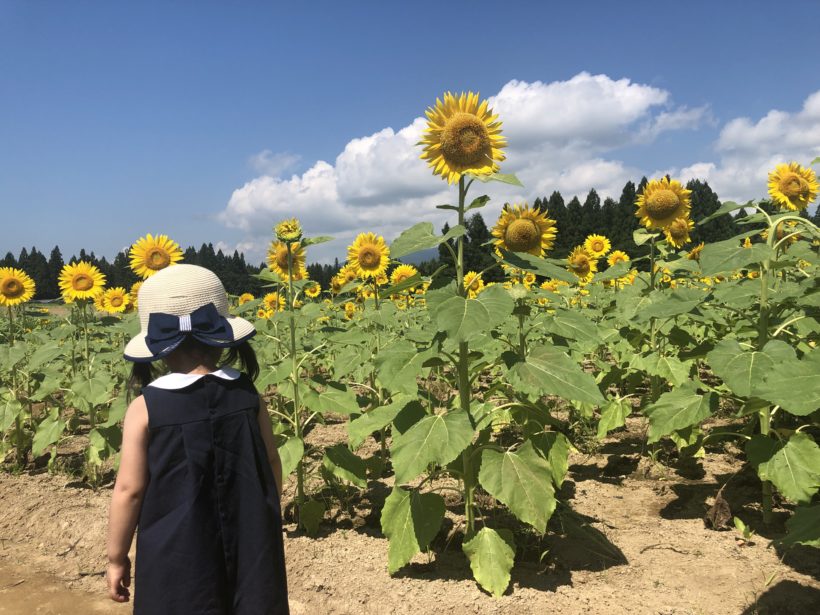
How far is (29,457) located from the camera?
5613 millimetres

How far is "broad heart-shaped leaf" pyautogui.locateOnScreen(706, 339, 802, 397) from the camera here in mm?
2540

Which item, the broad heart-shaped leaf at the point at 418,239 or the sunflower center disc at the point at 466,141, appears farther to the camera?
the sunflower center disc at the point at 466,141

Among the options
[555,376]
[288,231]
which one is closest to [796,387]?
[555,376]

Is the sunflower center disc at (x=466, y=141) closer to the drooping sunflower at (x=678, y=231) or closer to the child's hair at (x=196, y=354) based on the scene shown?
the child's hair at (x=196, y=354)

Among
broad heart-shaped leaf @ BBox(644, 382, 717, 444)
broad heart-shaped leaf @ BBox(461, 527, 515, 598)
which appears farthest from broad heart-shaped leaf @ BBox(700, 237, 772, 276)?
broad heart-shaped leaf @ BBox(461, 527, 515, 598)

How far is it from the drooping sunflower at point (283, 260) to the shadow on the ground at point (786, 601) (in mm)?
3629

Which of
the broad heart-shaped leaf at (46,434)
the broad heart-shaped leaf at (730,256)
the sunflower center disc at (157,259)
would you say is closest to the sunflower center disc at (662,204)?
the broad heart-shaped leaf at (730,256)

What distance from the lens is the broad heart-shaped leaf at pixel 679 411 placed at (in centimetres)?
297

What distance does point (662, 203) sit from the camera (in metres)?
4.85

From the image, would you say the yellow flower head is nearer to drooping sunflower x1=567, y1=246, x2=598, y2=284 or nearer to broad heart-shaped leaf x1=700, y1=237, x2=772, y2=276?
broad heart-shaped leaf x1=700, y1=237, x2=772, y2=276

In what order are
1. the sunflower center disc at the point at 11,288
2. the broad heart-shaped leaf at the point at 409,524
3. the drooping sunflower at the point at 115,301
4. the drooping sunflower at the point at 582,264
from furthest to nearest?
the drooping sunflower at the point at 115,301 → the drooping sunflower at the point at 582,264 → the sunflower center disc at the point at 11,288 → the broad heart-shaped leaf at the point at 409,524

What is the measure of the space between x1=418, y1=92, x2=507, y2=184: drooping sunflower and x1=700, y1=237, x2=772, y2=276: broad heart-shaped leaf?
111 cm

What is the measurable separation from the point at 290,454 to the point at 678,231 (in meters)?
3.81

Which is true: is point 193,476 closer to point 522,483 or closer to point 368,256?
point 522,483
